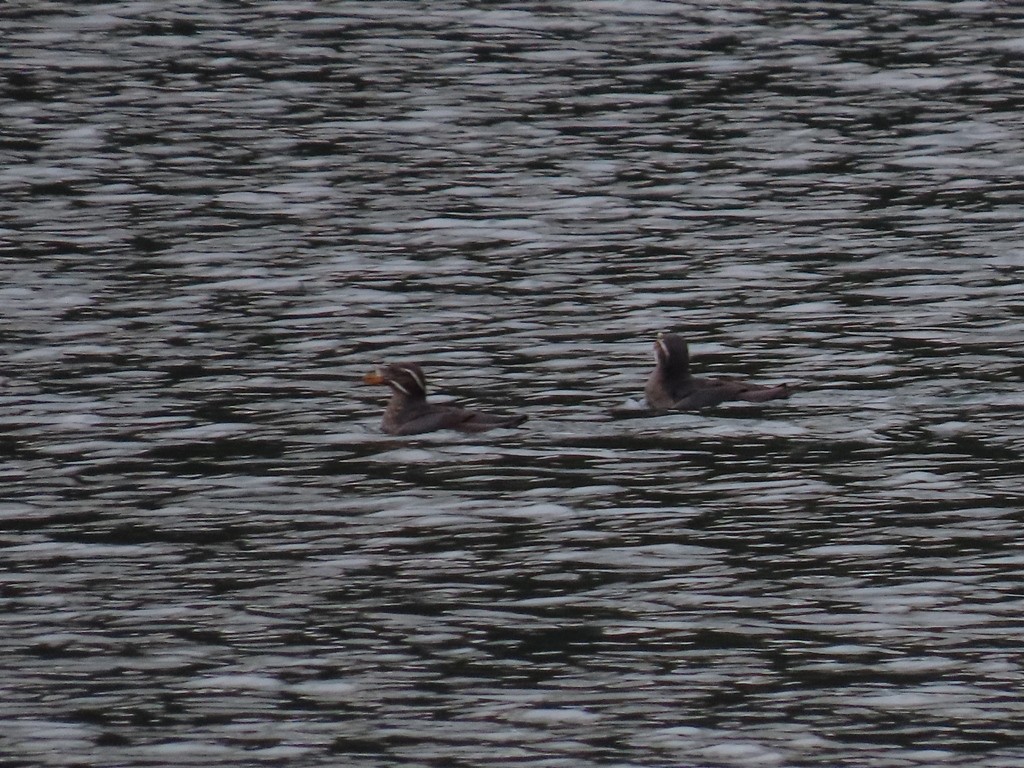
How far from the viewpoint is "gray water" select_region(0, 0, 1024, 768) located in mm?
13242

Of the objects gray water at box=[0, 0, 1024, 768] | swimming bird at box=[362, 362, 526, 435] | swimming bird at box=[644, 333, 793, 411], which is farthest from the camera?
swimming bird at box=[644, 333, 793, 411]

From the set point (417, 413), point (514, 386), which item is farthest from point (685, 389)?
point (417, 413)

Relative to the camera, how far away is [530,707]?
42.7 feet

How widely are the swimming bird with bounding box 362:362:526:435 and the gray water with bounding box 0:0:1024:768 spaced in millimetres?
175

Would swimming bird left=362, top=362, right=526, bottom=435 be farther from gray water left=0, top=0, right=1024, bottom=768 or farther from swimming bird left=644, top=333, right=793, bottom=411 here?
swimming bird left=644, top=333, right=793, bottom=411

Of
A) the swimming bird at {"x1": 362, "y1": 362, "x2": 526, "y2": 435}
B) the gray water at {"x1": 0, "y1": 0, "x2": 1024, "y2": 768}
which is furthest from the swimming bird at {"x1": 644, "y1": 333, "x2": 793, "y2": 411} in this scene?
the swimming bird at {"x1": 362, "y1": 362, "x2": 526, "y2": 435}

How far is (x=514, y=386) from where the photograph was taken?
67.0 feet

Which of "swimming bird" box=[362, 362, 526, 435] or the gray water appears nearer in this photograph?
the gray water

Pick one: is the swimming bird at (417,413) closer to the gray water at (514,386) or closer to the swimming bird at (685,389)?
the gray water at (514,386)

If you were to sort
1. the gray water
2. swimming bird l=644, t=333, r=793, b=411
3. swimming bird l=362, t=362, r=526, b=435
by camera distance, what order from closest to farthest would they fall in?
the gray water
swimming bird l=362, t=362, r=526, b=435
swimming bird l=644, t=333, r=793, b=411

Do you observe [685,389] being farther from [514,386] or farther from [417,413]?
[417,413]

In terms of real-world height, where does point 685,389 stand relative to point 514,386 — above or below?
above

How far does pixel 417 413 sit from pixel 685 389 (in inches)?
90.4

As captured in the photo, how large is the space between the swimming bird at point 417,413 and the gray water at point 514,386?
0.57 feet
